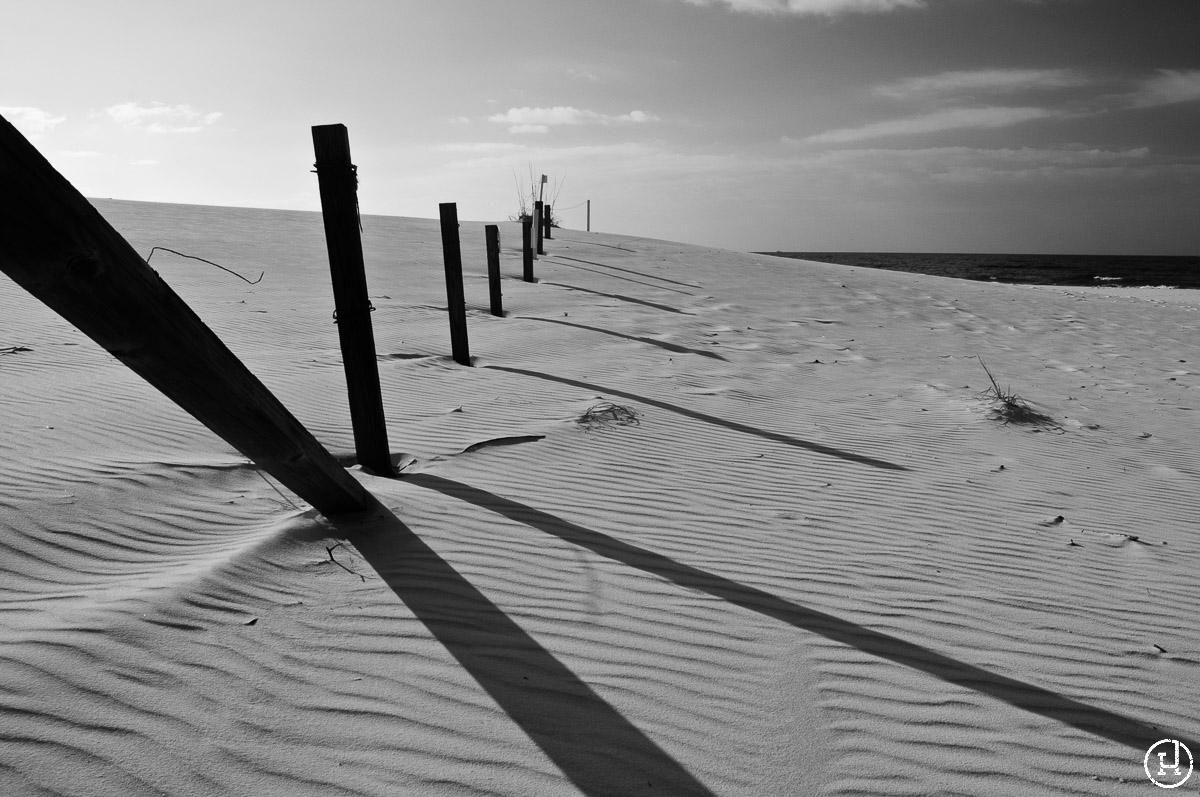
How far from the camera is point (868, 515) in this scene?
4.59 metres

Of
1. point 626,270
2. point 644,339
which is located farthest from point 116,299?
point 626,270

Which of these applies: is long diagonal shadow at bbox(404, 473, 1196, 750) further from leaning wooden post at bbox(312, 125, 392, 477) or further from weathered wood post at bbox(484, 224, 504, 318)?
weathered wood post at bbox(484, 224, 504, 318)

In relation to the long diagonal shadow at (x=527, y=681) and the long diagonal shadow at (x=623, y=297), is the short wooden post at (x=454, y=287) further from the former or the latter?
the long diagonal shadow at (x=623, y=297)

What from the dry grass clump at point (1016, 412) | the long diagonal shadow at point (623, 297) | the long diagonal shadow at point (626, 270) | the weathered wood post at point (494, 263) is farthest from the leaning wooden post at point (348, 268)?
the long diagonal shadow at point (626, 270)

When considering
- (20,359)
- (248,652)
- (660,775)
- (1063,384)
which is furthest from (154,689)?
(1063,384)

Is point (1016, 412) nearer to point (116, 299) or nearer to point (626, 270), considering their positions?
point (116, 299)

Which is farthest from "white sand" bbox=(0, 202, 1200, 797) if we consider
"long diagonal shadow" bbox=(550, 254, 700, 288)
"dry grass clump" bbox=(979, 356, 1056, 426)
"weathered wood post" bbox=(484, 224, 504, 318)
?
"long diagonal shadow" bbox=(550, 254, 700, 288)

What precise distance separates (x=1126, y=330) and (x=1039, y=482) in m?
11.5

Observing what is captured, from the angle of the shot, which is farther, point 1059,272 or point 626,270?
point 1059,272

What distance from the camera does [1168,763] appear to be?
8.07 ft

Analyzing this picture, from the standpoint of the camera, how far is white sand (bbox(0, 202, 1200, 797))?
7.47 feet

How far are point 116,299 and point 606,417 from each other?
439cm

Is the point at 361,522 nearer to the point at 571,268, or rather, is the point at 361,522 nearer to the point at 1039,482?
the point at 1039,482

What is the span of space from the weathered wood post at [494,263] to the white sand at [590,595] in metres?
3.15
